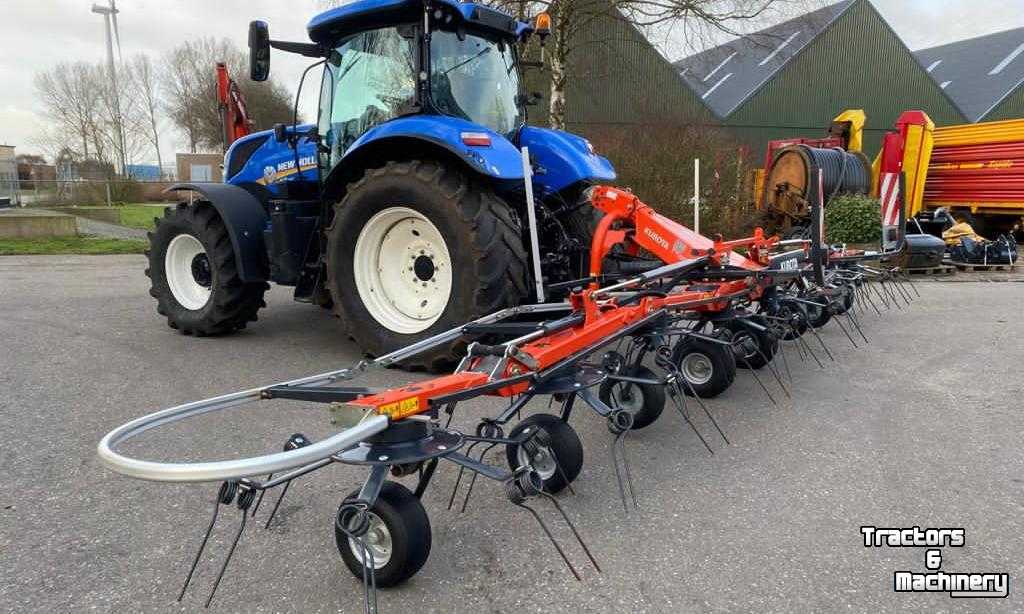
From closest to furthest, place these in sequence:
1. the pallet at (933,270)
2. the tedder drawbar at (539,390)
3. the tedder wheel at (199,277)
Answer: the tedder drawbar at (539,390)
the tedder wheel at (199,277)
the pallet at (933,270)

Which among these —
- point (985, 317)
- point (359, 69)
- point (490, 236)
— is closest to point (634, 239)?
point (490, 236)

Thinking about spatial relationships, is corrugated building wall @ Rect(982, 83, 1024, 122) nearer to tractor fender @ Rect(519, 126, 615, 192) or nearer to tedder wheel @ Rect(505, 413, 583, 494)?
tractor fender @ Rect(519, 126, 615, 192)

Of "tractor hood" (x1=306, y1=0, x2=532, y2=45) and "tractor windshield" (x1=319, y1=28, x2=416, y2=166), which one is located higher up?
"tractor hood" (x1=306, y1=0, x2=532, y2=45)

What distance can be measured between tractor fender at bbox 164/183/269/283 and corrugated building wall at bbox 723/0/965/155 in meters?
23.5

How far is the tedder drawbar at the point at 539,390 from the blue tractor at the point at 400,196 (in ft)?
1.58

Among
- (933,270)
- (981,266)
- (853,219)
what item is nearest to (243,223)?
(933,270)

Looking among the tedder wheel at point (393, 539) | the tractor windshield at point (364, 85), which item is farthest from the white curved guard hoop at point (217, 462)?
the tractor windshield at point (364, 85)

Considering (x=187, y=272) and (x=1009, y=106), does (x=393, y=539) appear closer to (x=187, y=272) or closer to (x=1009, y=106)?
(x=187, y=272)

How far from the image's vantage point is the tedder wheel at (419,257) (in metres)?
3.90

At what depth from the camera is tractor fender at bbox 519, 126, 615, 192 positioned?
4645mm

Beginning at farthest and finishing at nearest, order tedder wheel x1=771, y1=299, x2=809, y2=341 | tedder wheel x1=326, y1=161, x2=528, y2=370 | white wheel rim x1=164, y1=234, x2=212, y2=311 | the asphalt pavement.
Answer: white wheel rim x1=164, y1=234, x2=212, y2=311
tedder wheel x1=771, y1=299, x2=809, y2=341
tedder wheel x1=326, y1=161, x2=528, y2=370
the asphalt pavement

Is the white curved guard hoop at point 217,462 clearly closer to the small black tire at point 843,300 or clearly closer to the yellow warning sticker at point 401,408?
the yellow warning sticker at point 401,408

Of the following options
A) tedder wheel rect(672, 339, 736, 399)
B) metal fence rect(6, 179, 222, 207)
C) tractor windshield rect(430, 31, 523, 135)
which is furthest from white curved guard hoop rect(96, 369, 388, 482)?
metal fence rect(6, 179, 222, 207)

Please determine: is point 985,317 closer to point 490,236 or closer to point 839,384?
point 839,384
